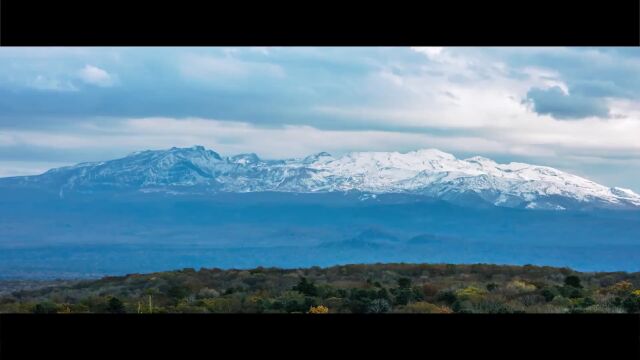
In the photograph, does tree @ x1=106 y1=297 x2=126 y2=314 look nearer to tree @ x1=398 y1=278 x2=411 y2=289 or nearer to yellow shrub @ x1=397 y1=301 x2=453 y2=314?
yellow shrub @ x1=397 y1=301 x2=453 y2=314

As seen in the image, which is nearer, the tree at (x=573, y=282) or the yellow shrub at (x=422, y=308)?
the yellow shrub at (x=422, y=308)

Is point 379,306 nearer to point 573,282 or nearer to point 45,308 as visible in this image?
point 573,282

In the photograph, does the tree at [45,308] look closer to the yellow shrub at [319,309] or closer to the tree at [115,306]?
the tree at [115,306]

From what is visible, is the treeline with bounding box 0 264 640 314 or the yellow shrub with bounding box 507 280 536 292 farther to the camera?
the yellow shrub with bounding box 507 280 536 292

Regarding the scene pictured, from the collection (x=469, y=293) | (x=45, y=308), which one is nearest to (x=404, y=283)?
(x=469, y=293)

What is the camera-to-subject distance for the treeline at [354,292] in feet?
73.1

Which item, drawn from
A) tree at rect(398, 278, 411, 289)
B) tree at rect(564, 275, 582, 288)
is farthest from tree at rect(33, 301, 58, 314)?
tree at rect(564, 275, 582, 288)

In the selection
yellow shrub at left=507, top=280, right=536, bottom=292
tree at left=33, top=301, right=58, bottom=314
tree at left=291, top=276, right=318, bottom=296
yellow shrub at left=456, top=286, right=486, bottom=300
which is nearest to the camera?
tree at left=33, top=301, right=58, bottom=314

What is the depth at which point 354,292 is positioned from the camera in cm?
2383

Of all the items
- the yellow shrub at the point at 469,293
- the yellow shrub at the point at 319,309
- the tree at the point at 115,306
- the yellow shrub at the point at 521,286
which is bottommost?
the yellow shrub at the point at 319,309

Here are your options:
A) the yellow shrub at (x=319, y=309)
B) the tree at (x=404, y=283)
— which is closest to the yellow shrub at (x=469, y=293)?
the tree at (x=404, y=283)

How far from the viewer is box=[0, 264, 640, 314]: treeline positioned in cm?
2228
